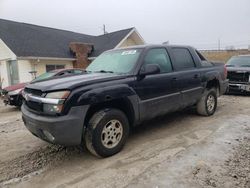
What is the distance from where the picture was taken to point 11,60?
51.1 feet

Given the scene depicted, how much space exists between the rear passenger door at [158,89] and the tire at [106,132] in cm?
53

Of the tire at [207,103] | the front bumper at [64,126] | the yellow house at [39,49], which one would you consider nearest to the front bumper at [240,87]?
the tire at [207,103]

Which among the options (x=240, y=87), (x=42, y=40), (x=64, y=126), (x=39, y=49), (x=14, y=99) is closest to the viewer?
(x=64, y=126)

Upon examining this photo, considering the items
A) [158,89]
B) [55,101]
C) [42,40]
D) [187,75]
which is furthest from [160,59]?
[42,40]

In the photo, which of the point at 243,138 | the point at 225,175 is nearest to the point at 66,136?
the point at 225,175

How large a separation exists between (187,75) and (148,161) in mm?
2550

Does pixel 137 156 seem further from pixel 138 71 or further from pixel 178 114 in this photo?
pixel 178 114

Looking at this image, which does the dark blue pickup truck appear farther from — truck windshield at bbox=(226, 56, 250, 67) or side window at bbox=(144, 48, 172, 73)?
truck windshield at bbox=(226, 56, 250, 67)

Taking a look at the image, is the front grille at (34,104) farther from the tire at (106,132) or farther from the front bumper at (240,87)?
the front bumper at (240,87)

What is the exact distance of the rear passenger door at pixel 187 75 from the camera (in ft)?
A: 17.9

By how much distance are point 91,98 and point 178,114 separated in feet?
12.3

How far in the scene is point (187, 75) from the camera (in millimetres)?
A: 5594

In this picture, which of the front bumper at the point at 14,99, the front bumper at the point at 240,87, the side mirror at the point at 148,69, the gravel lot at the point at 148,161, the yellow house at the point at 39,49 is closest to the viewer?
the gravel lot at the point at 148,161

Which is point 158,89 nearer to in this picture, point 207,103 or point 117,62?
point 117,62
